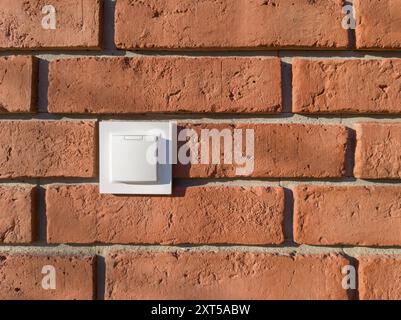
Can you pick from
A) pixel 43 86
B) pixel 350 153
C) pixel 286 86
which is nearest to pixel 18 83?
pixel 43 86

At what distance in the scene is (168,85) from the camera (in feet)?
2.14

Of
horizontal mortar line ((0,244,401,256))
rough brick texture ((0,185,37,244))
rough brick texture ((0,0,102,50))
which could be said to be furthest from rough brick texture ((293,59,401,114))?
rough brick texture ((0,185,37,244))

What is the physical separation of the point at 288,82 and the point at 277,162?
0.12m

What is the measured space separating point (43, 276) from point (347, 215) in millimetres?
467

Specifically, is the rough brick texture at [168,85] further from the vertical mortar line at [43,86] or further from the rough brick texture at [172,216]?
the rough brick texture at [172,216]

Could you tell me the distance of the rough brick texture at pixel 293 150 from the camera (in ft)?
2.13

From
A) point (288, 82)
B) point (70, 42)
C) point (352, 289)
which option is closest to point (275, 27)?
point (288, 82)

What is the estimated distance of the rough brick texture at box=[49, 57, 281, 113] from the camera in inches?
25.6

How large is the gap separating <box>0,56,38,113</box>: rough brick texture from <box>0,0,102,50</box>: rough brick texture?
0.08 feet

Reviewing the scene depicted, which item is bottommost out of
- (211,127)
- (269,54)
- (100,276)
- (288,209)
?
(100,276)

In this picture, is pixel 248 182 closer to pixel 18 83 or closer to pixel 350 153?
pixel 350 153

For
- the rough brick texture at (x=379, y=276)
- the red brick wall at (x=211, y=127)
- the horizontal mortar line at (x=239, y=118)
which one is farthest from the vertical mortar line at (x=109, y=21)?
the rough brick texture at (x=379, y=276)

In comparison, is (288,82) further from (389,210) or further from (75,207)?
(75,207)

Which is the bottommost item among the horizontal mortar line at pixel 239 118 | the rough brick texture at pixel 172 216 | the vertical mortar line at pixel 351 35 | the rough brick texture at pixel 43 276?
the rough brick texture at pixel 43 276
